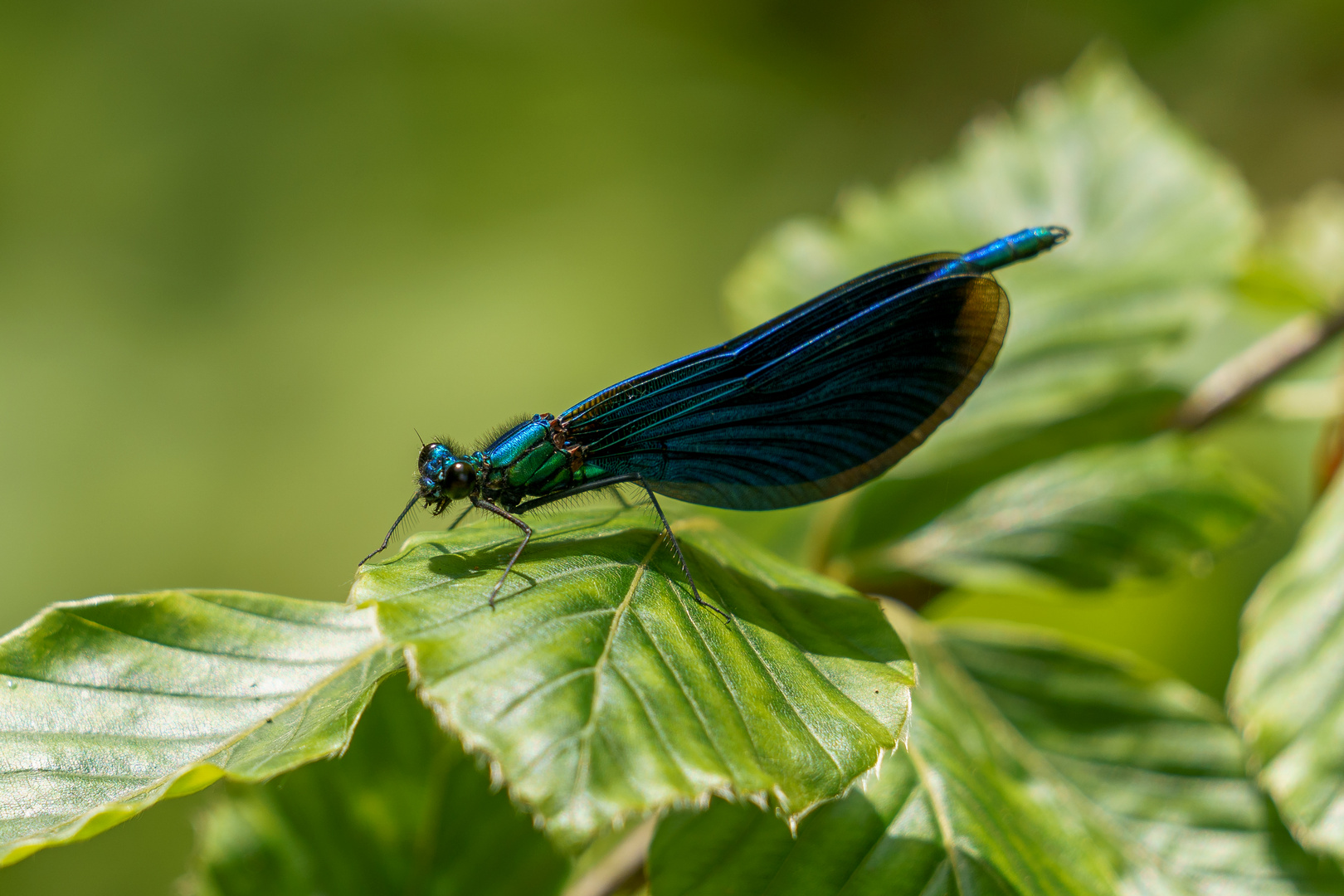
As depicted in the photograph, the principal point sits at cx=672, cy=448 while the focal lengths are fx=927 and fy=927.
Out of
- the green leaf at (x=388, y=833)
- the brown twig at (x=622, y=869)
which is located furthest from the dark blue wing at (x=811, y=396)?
the green leaf at (x=388, y=833)

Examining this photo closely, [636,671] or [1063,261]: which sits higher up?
[636,671]

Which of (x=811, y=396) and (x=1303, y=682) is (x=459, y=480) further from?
(x=1303, y=682)

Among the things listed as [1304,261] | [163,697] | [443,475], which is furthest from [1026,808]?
[1304,261]

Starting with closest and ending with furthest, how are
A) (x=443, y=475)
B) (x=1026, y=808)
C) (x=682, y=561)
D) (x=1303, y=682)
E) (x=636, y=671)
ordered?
(x=636, y=671) < (x=682, y=561) < (x=1026, y=808) < (x=1303, y=682) < (x=443, y=475)

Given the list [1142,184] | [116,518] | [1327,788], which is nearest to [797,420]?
[1327,788]

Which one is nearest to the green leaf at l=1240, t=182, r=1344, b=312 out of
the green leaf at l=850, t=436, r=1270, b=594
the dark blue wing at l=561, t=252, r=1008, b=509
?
the green leaf at l=850, t=436, r=1270, b=594

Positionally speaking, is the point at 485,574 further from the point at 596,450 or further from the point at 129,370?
the point at 129,370
